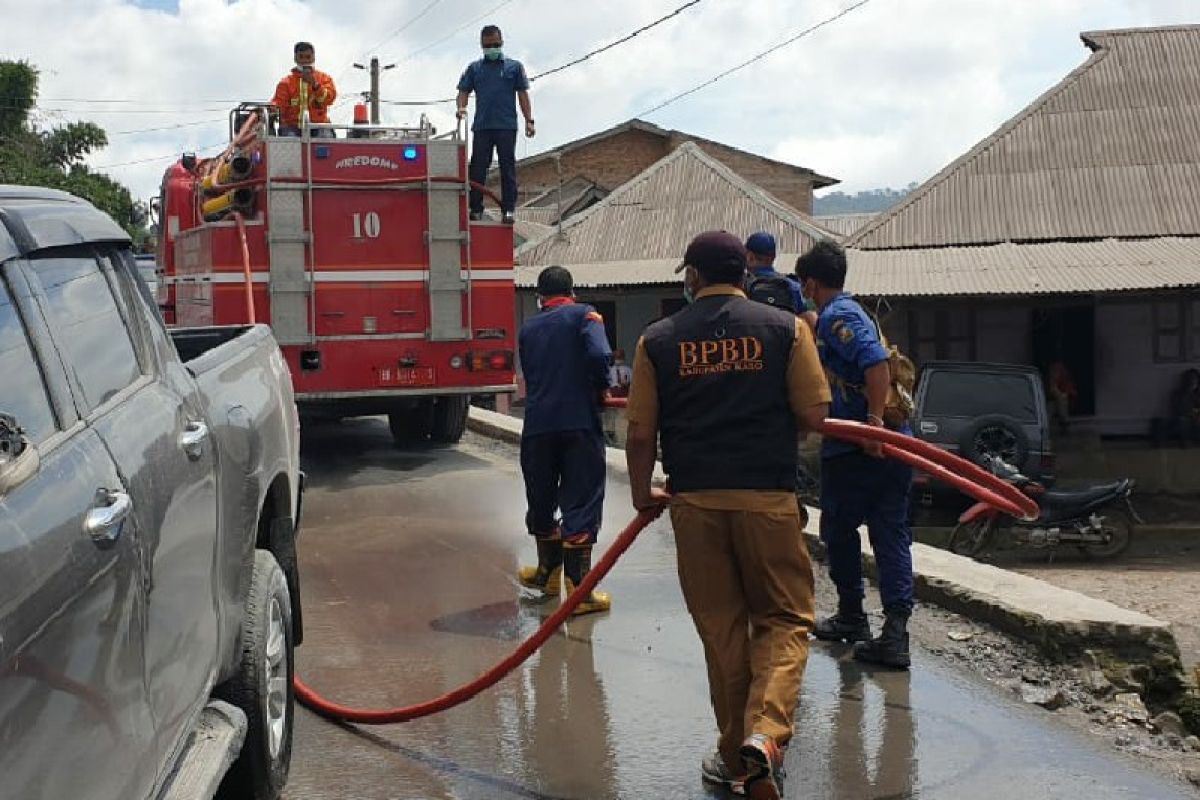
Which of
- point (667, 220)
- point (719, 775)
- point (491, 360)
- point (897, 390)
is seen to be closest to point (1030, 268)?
point (491, 360)

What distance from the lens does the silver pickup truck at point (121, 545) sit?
2.19 m

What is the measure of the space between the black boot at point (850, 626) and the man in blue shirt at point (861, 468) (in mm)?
169

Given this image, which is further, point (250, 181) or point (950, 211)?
point (950, 211)

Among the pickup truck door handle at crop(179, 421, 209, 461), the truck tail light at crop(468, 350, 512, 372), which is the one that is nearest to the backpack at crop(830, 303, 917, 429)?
the pickup truck door handle at crop(179, 421, 209, 461)

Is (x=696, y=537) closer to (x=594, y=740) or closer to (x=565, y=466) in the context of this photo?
(x=594, y=740)

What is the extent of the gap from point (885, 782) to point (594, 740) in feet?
3.49

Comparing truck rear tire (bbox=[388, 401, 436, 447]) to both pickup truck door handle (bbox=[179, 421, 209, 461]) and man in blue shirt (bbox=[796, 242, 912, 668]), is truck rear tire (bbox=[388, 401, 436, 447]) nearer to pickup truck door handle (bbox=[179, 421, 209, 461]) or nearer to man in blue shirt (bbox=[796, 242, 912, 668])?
man in blue shirt (bbox=[796, 242, 912, 668])

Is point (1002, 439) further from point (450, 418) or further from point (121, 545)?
point (121, 545)

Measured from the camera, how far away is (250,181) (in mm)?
10930

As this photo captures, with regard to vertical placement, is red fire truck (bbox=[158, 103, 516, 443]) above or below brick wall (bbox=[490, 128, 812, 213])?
below

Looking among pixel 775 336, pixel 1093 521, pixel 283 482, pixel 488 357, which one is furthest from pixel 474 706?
pixel 1093 521

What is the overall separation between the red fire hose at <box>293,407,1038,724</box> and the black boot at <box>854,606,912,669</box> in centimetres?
71

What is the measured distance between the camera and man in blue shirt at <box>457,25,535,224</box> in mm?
12555

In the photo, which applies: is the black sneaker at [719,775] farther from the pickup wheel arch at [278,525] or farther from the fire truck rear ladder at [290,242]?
the fire truck rear ladder at [290,242]
